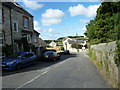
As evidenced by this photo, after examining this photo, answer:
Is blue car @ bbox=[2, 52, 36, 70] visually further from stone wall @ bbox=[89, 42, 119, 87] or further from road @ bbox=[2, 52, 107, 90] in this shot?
stone wall @ bbox=[89, 42, 119, 87]

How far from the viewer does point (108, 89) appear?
22.1 ft

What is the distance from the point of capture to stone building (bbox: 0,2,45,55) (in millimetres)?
18889

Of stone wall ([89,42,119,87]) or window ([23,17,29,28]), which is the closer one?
stone wall ([89,42,119,87])

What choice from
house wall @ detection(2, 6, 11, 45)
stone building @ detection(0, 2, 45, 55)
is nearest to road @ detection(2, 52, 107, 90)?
stone building @ detection(0, 2, 45, 55)

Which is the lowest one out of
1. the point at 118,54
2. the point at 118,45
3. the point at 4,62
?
the point at 4,62

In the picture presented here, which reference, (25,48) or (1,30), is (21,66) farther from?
(25,48)

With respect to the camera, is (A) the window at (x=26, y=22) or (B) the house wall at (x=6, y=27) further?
(A) the window at (x=26, y=22)

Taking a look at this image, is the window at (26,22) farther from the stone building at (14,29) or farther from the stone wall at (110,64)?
the stone wall at (110,64)

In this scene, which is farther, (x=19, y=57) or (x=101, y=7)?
(x=101, y=7)

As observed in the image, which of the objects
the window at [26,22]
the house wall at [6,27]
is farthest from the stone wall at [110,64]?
the window at [26,22]

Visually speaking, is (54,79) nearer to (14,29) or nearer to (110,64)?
(110,64)

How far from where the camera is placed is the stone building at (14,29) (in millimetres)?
18889

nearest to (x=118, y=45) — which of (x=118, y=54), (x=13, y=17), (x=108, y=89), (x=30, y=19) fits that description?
(x=118, y=54)

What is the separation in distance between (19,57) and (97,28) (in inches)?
413
